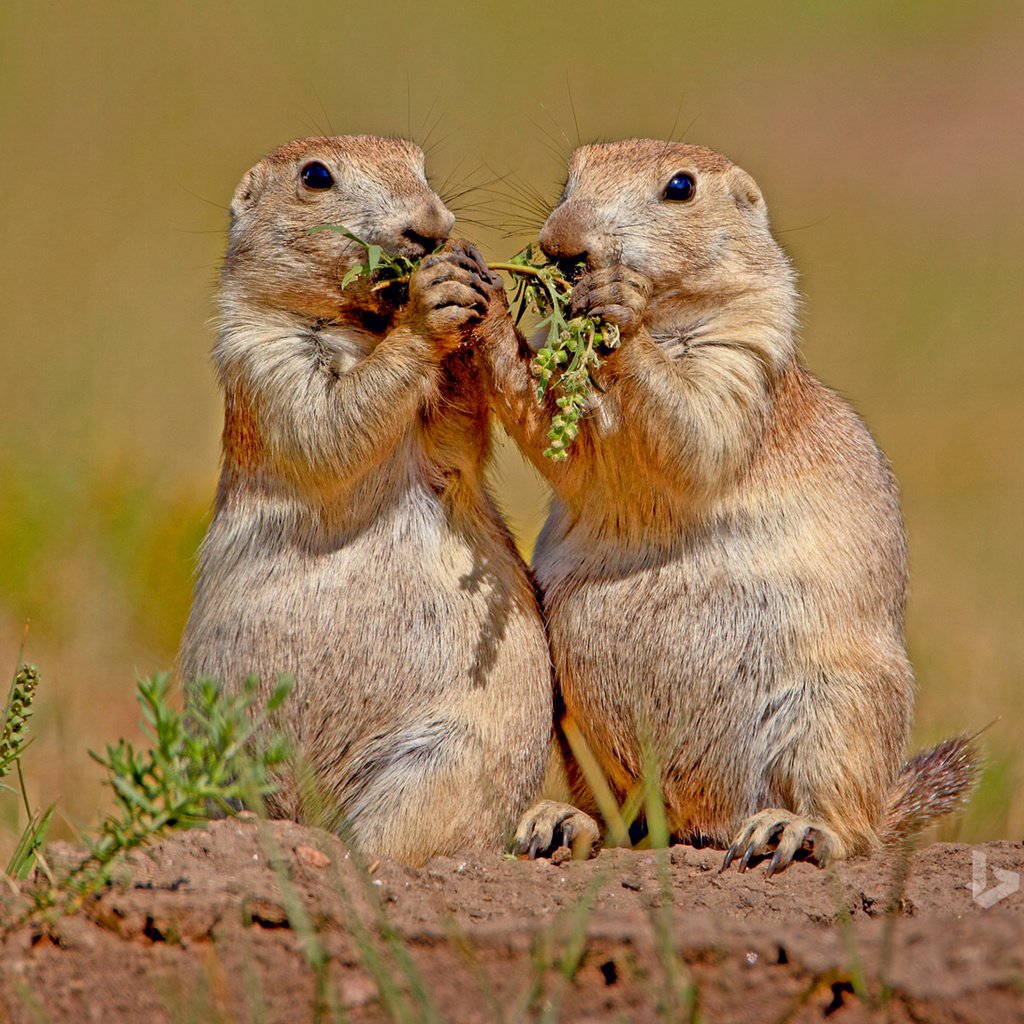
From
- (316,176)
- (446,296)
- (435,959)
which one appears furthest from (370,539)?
(435,959)

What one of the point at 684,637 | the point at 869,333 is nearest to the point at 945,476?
the point at 869,333

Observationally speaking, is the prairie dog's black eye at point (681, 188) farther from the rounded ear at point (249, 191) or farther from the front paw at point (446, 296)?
the rounded ear at point (249, 191)

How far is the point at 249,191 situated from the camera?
577 cm

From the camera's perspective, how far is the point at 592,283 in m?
5.11

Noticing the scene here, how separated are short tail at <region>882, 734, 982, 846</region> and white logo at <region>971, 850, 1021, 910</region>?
779 mm

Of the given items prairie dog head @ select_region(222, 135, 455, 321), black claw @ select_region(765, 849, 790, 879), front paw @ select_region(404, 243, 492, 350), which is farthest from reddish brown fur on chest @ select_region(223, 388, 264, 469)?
black claw @ select_region(765, 849, 790, 879)

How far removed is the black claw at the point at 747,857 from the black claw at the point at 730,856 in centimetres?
3

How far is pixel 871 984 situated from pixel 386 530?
8.40ft

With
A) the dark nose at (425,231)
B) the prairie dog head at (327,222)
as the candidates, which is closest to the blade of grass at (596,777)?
the prairie dog head at (327,222)

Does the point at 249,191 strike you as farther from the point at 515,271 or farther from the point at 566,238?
the point at 566,238

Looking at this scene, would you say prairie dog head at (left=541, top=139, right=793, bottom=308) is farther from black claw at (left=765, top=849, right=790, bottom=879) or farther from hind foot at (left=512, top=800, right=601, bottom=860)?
black claw at (left=765, top=849, right=790, bottom=879)

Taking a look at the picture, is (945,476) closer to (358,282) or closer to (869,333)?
(869,333)

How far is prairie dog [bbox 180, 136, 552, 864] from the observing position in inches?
196

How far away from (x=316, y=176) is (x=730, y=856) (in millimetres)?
2820
